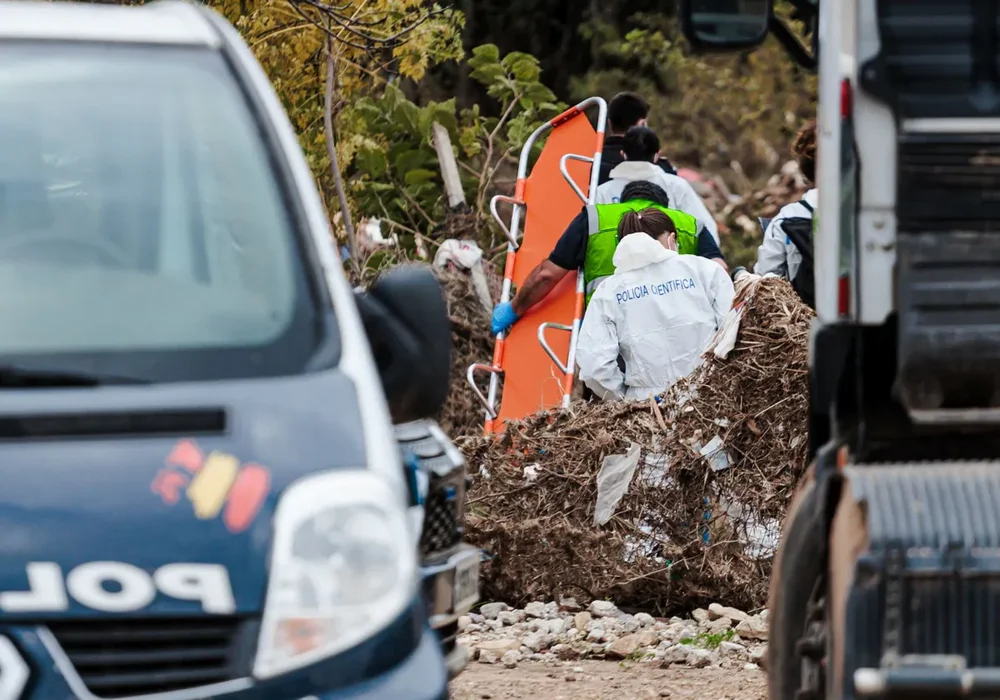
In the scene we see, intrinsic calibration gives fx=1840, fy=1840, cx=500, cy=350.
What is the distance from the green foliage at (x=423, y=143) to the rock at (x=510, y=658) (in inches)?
183

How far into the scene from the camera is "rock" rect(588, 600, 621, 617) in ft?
24.9

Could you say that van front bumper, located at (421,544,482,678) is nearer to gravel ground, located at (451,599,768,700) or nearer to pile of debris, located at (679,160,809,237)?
gravel ground, located at (451,599,768,700)

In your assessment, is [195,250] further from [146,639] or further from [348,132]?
[348,132]

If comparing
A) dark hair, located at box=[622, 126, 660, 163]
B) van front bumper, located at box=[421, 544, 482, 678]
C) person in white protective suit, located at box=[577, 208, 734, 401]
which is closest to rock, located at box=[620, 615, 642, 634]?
person in white protective suit, located at box=[577, 208, 734, 401]

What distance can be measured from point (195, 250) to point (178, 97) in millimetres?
372

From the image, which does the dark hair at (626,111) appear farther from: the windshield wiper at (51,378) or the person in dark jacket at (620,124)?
the windshield wiper at (51,378)

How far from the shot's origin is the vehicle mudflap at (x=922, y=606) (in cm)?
365

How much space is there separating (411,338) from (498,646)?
331 centimetres

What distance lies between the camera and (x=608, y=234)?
934cm

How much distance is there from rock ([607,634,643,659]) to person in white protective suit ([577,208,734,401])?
1584mm

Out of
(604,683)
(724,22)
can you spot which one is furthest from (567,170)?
(724,22)

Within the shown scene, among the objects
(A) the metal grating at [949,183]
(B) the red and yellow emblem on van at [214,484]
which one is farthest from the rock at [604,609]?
(B) the red and yellow emblem on van at [214,484]

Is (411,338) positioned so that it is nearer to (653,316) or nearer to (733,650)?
(733,650)

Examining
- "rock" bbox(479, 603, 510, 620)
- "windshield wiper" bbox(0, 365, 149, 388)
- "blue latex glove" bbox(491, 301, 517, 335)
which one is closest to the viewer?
"windshield wiper" bbox(0, 365, 149, 388)
